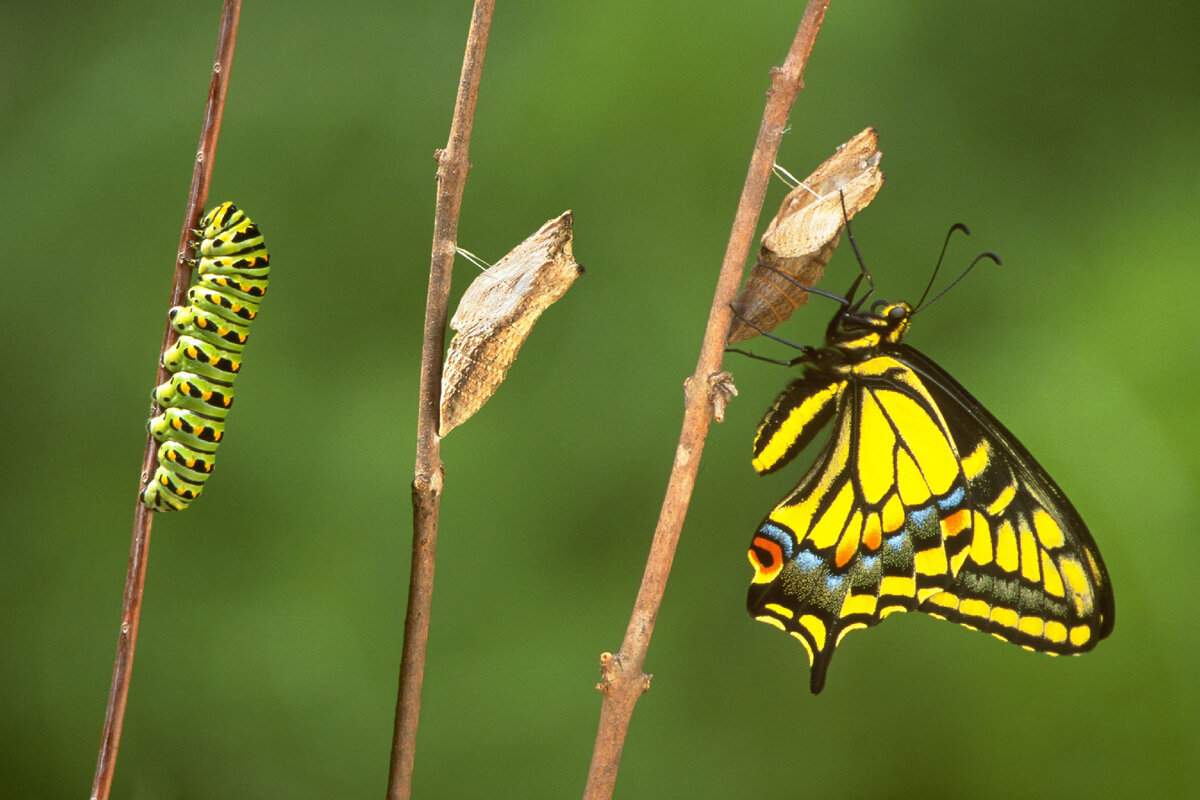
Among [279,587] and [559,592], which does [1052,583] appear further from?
[279,587]

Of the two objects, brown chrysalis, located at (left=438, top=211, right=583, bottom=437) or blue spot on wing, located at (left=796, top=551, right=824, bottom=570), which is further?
blue spot on wing, located at (left=796, top=551, right=824, bottom=570)

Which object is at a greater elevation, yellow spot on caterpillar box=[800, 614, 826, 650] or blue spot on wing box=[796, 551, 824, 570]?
blue spot on wing box=[796, 551, 824, 570]

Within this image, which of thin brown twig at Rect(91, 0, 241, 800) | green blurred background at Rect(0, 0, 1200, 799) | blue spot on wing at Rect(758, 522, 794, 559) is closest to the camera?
thin brown twig at Rect(91, 0, 241, 800)

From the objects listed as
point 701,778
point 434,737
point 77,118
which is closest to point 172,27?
point 77,118

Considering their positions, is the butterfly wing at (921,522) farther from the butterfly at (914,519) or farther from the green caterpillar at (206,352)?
the green caterpillar at (206,352)

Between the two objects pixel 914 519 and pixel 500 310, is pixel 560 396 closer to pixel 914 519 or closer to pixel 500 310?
pixel 914 519

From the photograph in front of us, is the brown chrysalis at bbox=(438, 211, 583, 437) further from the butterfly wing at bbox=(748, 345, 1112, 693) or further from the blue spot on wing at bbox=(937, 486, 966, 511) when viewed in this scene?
the blue spot on wing at bbox=(937, 486, 966, 511)

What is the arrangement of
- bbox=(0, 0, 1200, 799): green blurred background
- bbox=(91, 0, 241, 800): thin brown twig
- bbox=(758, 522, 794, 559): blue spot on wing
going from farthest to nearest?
bbox=(0, 0, 1200, 799): green blurred background
bbox=(758, 522, 794, 559): blue spot on wing
bbox=(91, 0, 241, 800): thin brown twig

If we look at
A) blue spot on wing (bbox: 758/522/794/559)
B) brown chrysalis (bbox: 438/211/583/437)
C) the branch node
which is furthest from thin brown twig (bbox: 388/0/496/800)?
blue spot on wing (bbox: 758/522/794/559)
